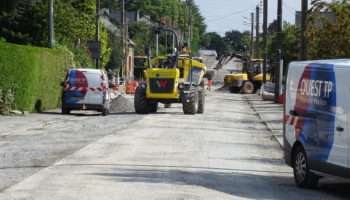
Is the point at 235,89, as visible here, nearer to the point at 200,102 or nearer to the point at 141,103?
the point at 200,102

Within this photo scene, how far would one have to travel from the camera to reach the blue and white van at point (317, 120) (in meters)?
12.2

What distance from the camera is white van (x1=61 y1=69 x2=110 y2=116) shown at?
32.2 metres

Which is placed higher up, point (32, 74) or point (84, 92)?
point (32, 74)

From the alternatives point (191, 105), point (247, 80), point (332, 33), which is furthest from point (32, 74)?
point (247, 80)

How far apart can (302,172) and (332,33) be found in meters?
10.8

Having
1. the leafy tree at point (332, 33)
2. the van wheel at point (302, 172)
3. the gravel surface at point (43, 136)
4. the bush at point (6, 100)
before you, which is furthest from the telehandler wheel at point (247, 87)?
the van wheel at point (302, 172)

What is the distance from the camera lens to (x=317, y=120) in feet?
42.9

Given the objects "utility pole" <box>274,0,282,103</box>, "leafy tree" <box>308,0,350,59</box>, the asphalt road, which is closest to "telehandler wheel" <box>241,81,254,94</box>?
"utility pole" <box>274,0,282,103</box>

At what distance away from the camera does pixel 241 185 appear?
13.5 meters

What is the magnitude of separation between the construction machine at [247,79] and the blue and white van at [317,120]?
53343 millimetres

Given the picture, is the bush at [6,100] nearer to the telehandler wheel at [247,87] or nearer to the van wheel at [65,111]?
the van wheel at [65,111]

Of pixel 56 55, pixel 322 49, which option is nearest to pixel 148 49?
pixel 56 55

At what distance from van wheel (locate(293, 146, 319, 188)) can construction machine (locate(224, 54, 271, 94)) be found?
53805mm

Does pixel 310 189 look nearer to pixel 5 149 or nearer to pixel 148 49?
pixel 5 149
